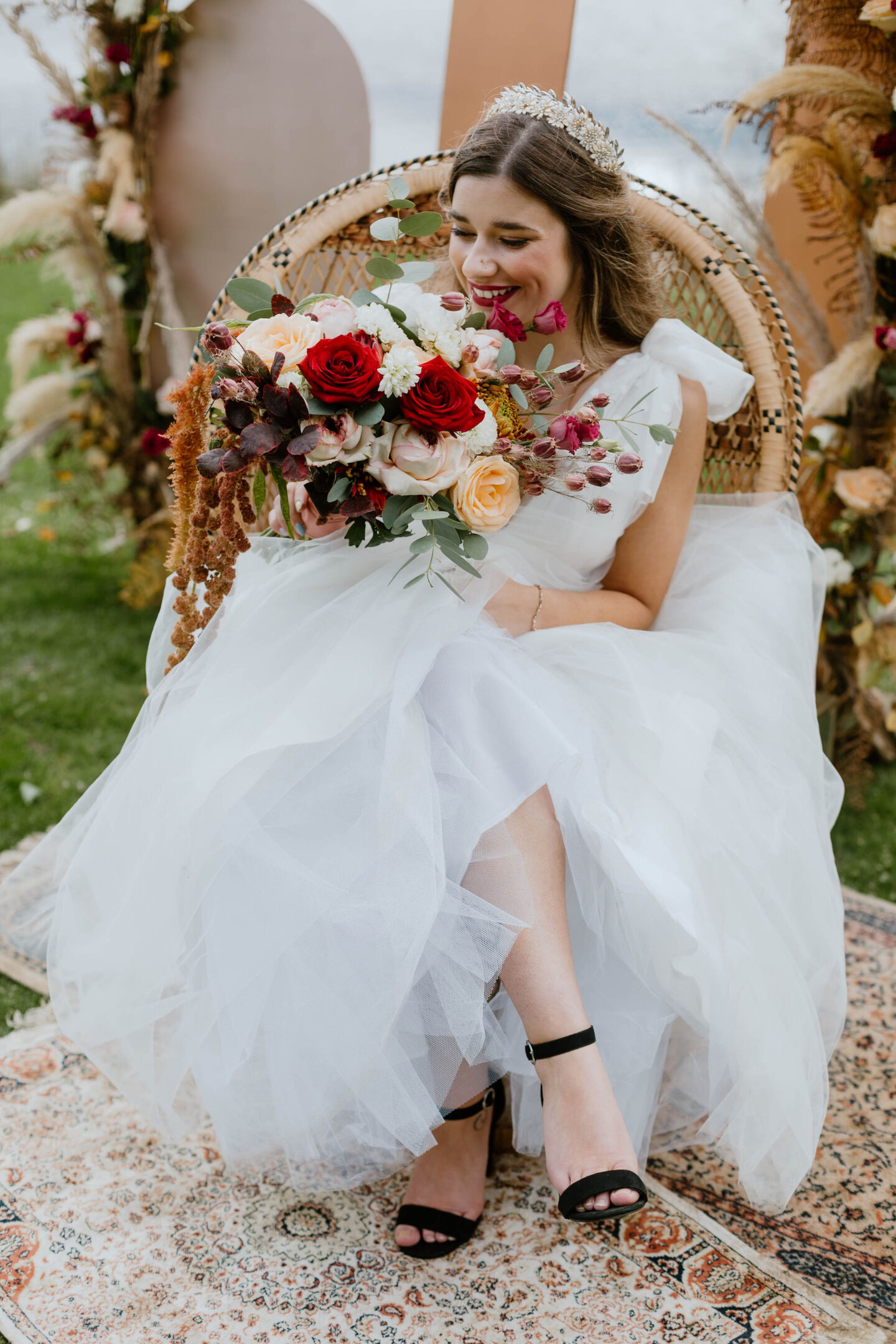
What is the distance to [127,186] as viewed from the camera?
11.7ft

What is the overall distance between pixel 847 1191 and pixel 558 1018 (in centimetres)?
70

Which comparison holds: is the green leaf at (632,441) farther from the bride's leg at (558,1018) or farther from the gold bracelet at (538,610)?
the bride's leg at (558,1018)

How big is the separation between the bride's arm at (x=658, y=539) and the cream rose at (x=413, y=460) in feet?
1.57

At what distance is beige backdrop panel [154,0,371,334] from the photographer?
335 cm

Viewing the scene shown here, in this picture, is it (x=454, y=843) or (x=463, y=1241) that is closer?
(x=454, y=843)

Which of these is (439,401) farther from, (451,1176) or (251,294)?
(451,1176)

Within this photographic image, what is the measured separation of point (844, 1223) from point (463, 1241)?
23.5 inches

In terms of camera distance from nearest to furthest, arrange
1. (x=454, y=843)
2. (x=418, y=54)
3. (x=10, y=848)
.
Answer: (x=454, y=843) → (x=10, y=848) → (x=418, y=54)

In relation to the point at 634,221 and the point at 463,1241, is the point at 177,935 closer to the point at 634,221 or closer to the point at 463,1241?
the point at 463,1241

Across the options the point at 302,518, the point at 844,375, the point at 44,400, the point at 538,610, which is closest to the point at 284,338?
the point at 302,518

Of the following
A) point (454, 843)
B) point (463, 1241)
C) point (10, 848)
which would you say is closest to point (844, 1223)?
point (463, 1241)

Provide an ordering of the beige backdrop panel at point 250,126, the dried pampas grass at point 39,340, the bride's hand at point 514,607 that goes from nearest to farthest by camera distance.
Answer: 1. the bride's hand at point 514,607
2. the beige backdrop panel at point 250,126
3. the dried pampas grass at point 39,340

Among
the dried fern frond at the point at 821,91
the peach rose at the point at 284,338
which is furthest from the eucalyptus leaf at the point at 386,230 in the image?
the dried fern frond at the point at 821,91

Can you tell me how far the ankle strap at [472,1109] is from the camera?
5.36 feet
